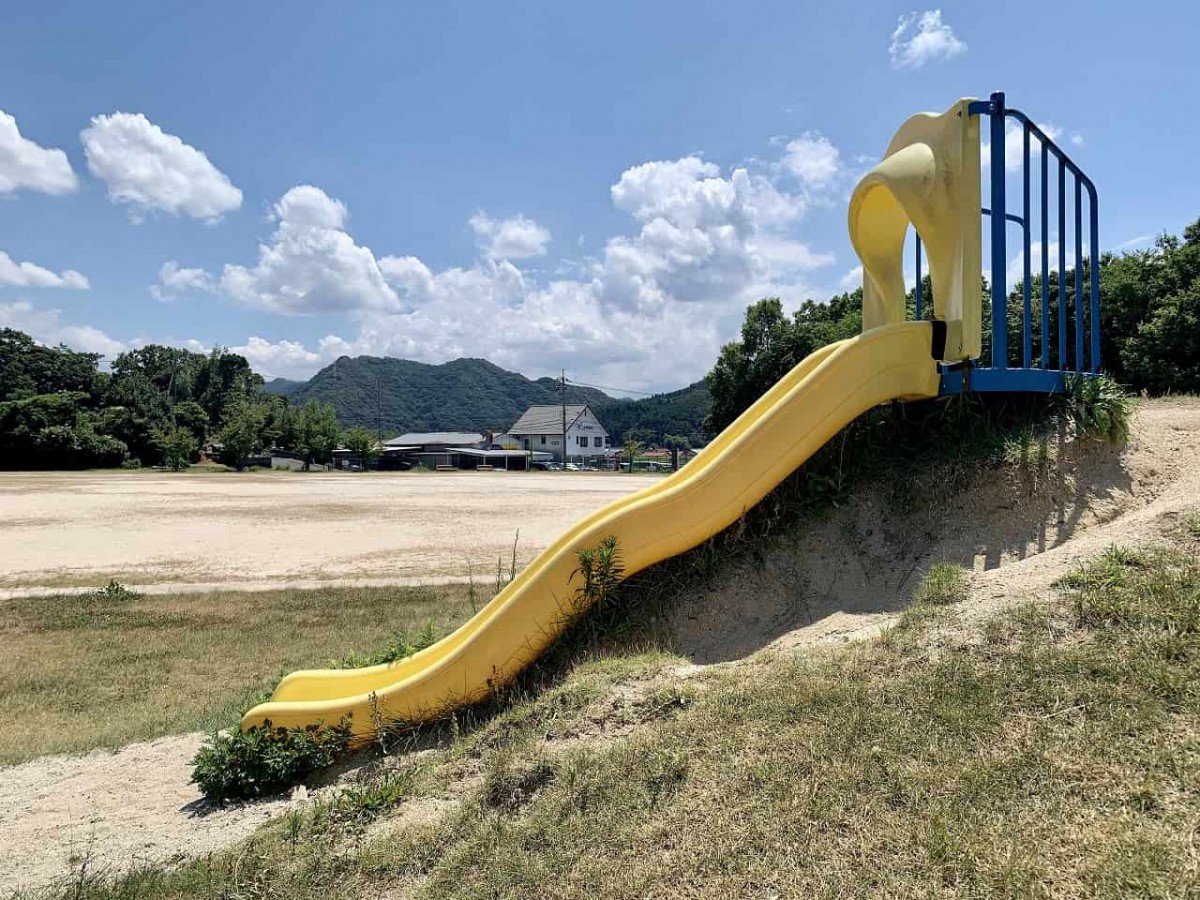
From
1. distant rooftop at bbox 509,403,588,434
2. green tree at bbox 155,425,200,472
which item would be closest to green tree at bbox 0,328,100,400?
green tree at bbox 155,425,200,472

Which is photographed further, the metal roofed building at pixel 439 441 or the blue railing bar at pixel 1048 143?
the metal roofed building at pixel 439 441

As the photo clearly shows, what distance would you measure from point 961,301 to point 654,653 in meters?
3.56

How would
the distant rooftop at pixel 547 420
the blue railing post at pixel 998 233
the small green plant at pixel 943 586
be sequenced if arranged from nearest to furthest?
the small green plant at pixel 943 586, the blue railing post at pixel 998 233, the distant rooftop at pixel 547 420

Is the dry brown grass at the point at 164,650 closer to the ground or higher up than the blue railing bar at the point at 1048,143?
closer to the ground

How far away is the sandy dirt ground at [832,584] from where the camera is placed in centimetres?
379

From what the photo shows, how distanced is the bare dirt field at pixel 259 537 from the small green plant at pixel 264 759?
7331 mm

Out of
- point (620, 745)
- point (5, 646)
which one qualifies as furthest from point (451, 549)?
point (620, 745)

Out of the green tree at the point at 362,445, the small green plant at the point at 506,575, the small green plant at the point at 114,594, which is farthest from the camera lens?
the green tree at the point at 362,445

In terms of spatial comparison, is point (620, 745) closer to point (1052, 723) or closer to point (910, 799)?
point (910, 799)

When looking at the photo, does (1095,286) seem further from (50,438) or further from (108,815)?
(50,438)

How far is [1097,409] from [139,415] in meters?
76.7

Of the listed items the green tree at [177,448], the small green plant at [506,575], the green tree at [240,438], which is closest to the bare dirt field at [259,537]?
the small green plant at [506,575]

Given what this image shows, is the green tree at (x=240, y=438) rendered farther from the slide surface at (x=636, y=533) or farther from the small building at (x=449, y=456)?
the slide surface at (x=636, y=533)

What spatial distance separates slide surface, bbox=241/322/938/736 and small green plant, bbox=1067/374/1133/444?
1078mm
